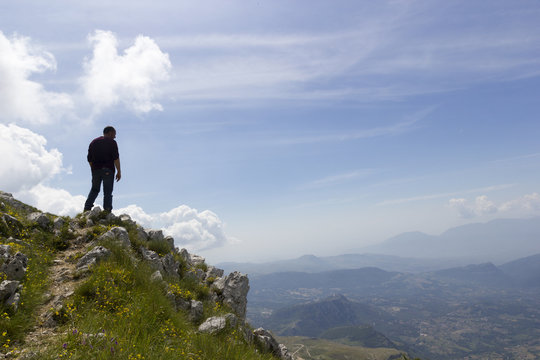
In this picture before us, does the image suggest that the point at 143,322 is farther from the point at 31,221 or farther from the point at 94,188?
the point at 94,188

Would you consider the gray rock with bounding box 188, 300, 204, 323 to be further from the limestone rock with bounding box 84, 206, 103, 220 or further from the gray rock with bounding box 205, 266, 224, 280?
the limestone rock with bounding box 84, 206, 103, 220

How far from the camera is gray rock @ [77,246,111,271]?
33.0 feet

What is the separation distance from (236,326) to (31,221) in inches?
429

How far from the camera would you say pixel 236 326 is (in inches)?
412

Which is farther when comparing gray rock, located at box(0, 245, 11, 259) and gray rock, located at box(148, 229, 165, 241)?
gray rock, located at box(148, 229, 165, 241)

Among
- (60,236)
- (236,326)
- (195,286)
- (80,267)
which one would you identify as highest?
(60,236)

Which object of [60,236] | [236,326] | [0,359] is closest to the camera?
[0,359]

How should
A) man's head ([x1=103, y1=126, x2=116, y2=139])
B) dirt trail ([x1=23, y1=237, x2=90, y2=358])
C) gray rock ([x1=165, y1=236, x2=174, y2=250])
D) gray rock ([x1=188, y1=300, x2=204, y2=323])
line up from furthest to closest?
gray rock ([x1=165, y1=236, x2=174, y2=250])
man's head ([x1=103, y1=126, x2=116, y2=139])
gray rock ([x1=188, y1=300, x2=204, y2=323])
dirt trail ([x1=23, y1=237, x2=90, y2=358])

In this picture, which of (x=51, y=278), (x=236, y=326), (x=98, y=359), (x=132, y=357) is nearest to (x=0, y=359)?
(x=98, y=359)

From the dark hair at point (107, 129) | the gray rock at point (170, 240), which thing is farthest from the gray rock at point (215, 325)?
the dark hair at point (107, 129)

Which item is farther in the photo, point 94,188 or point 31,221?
point 94,188

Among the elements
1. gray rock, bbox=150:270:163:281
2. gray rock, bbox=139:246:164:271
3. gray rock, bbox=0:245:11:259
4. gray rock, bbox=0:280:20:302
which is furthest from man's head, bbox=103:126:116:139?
gray rock, bbox=0:280:20:302

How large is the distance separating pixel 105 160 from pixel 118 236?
4.89 metres

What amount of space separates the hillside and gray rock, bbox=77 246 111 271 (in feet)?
0.12
